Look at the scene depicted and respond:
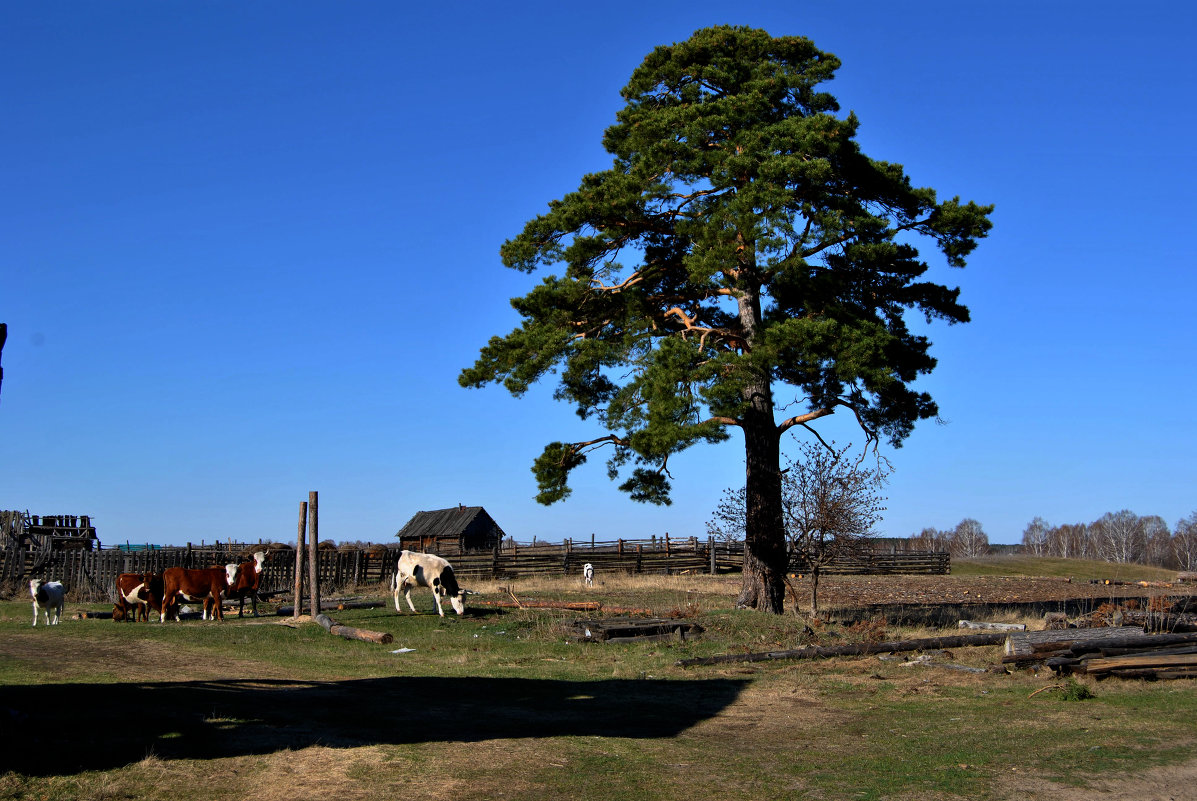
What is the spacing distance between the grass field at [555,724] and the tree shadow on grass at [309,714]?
0.04 m

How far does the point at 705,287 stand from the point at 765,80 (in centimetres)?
488

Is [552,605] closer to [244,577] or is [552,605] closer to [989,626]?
[244,577]

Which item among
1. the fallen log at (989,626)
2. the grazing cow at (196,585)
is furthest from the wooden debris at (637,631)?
the grazing cow at (196,585)

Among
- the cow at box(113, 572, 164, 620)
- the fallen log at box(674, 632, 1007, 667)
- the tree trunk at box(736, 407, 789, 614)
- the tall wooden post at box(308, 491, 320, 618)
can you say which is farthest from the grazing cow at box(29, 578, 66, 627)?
the tree trunk at box(736, 407, 789, 614)

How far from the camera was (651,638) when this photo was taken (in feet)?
54.9

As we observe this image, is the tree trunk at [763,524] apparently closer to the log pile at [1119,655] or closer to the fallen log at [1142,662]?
the log pile at [1119,655]

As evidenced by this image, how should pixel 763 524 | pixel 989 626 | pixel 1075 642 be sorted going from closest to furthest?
pixel 1075 642 → pixel 989 626 → pixel 763 524

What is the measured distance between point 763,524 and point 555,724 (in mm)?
10850

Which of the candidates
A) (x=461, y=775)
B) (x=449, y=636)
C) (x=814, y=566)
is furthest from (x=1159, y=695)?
(x=449, y=636)

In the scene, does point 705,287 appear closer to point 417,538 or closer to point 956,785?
point 956,785

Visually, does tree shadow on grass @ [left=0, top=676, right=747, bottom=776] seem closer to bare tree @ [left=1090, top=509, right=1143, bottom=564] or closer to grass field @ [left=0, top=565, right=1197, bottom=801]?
grass field @ [left=0, top=565, right=1197, bottom=801]

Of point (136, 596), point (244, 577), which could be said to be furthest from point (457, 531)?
point (136, 596)

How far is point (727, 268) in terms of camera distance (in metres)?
19.7

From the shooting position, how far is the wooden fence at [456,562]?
26672mm
